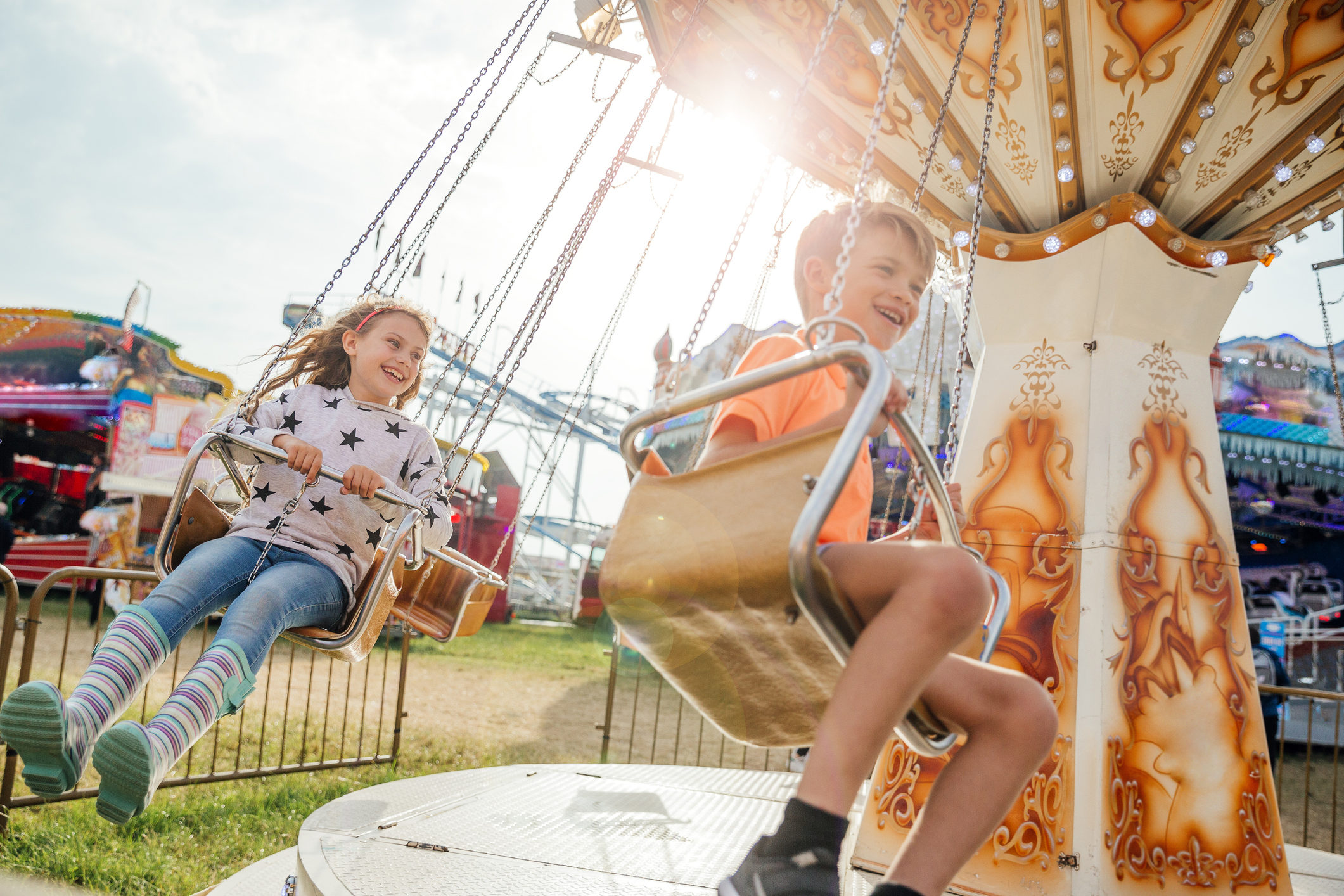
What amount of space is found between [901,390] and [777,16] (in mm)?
2115

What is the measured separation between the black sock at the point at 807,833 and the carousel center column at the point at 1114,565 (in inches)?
75.9

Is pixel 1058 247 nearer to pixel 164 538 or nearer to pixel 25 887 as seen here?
pixel 164 538

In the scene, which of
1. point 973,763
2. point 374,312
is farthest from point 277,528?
point 973,763

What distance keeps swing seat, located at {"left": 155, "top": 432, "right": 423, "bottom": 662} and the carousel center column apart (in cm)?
174

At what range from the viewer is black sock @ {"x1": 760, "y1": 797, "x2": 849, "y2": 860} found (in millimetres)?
938

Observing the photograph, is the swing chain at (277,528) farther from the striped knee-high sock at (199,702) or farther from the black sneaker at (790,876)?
the black sneaker at (790,876)

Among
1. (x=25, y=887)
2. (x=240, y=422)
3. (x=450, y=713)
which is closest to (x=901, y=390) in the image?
(x=240, y=422)

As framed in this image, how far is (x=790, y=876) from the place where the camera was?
2.99 ft

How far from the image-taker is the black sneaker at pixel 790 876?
2.97 ft

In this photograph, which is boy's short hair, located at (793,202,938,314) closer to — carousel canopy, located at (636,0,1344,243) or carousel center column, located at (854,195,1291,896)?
carousel canopy, located at (636,0,1344,243)

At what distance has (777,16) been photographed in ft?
8.99

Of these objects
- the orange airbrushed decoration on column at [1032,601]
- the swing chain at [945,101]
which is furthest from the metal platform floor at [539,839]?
the swing chain at [945,101]

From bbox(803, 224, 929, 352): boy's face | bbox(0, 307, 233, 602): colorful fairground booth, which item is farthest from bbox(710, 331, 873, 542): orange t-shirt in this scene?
bbox(0, 307, 233, 602): colorful fairground booth

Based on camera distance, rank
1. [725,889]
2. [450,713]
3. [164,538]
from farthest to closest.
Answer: [450,713] → [164,538] → [725,889]
